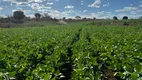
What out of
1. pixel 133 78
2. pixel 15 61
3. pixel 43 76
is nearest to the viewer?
pixel 133 78

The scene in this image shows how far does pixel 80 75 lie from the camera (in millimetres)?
6105

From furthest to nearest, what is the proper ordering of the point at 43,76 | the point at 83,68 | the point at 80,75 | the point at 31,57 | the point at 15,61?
the point at 31,57 < the point at 15,61 < the point at 83,68 < the point at 80,75 < the point at 43,76

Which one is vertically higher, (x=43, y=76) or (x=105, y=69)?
(x=43, y=76)

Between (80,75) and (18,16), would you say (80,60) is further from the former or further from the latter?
(18,16)

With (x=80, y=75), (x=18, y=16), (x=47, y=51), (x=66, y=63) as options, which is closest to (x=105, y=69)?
(x=66, y=63)

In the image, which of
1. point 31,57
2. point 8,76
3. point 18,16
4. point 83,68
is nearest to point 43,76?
point 8,76

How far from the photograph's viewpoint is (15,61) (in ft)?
25.2

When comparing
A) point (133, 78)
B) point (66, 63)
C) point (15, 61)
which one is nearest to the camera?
point (133, 78)

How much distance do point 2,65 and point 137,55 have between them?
448 cm

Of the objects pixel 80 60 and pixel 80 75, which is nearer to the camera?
pixel 80 75

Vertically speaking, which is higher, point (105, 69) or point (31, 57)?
point (31, 57)

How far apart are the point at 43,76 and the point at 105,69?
4.56m

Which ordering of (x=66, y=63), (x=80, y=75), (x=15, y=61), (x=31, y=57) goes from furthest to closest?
1. (x=66, y=63)
2. (x=31, y=57)
3. (x=15, y=61)
4. (x=80, y=75)

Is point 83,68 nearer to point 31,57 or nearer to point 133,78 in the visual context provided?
point 133,78
